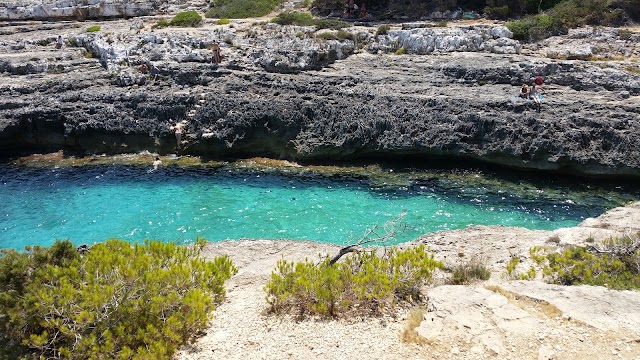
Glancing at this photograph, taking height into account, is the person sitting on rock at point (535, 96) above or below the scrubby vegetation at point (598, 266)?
above

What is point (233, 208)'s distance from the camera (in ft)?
68.6

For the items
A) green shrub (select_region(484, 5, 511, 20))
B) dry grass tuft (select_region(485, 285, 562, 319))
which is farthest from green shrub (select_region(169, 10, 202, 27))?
dry grass tuft (select_region(485, 285, 562, 319))

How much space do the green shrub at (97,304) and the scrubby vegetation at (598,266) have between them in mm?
7439

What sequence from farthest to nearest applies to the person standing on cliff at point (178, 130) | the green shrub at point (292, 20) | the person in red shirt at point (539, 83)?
the green shrub at point (292, 20) → the person standing on cliff at point (178, 130) → the person in red shirt at point (539, 83)

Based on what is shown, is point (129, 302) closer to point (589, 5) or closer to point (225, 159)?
point (225, 159)

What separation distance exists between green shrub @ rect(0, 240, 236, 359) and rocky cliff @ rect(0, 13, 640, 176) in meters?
16.6

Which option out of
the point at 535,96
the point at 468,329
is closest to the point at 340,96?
the point at 535,96

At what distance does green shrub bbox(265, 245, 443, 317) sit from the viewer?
9203 mm

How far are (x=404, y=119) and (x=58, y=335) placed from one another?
19468 millimetres

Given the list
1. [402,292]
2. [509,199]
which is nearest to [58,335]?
[402,292]

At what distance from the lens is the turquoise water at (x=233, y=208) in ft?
61.8

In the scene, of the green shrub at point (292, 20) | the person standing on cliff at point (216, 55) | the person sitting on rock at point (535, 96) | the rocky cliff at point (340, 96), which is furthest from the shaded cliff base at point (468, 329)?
the green shrub at point (292, 20)

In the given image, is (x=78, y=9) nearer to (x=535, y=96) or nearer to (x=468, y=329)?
(x=535, y=96)

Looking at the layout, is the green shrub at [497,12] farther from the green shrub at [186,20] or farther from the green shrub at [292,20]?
the green shrub at [186,20]
